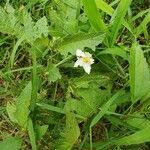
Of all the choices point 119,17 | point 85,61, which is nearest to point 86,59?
point 85,61

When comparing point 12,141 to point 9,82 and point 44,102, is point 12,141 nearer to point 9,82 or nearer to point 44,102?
point 44,102

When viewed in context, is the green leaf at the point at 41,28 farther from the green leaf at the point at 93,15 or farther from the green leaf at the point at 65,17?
the green leaf at the point at 93,15

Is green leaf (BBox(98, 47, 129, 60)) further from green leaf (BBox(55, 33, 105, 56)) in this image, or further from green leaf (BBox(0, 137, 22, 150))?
green leaf (BBox(0, 137, 22, 150))

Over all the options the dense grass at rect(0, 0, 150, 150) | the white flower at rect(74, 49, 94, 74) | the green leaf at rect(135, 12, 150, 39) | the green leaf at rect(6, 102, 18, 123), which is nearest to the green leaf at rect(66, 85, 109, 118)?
the dense grass at rect(0, 0, 150, 150)

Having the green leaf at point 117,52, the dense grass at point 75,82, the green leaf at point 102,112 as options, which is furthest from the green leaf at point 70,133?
the green leaf at point 117,52

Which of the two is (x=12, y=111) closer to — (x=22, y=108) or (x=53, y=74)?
(x=22, y=108)

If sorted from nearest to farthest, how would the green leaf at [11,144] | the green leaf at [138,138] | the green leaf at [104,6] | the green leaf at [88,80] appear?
the green leaf at [138,138] < the green leaf at [11,144] < the green leaf at [88,80] < the green leaf at [104,6]
